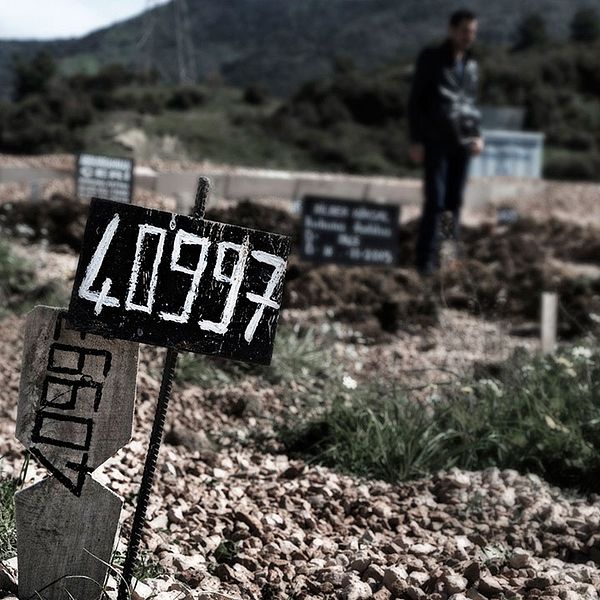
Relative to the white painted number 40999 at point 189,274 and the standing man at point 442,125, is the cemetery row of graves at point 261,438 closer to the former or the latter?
the white painted number 40999 at point 189,274

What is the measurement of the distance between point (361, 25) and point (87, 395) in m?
53.8

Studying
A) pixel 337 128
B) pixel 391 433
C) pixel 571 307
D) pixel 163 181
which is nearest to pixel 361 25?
pixel 337 128

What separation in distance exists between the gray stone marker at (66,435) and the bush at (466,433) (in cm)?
155

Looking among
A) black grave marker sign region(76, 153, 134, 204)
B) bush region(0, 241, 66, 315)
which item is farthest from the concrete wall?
bush region(0, 241, 66, 315)

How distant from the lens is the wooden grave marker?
2816mm

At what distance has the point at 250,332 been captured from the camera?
2904mm

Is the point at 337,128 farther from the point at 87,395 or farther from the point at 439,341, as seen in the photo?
the point at 87,395

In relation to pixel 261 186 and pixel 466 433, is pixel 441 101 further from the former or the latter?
pixel 261 186

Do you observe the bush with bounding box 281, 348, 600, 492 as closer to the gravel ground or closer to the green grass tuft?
the gravel ground

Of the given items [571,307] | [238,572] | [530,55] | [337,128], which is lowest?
[238,572]

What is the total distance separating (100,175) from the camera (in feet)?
29.2

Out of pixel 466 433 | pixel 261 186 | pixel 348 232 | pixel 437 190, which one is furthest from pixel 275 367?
pixel 261 186

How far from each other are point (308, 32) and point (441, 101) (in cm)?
4494

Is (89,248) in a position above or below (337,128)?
below
